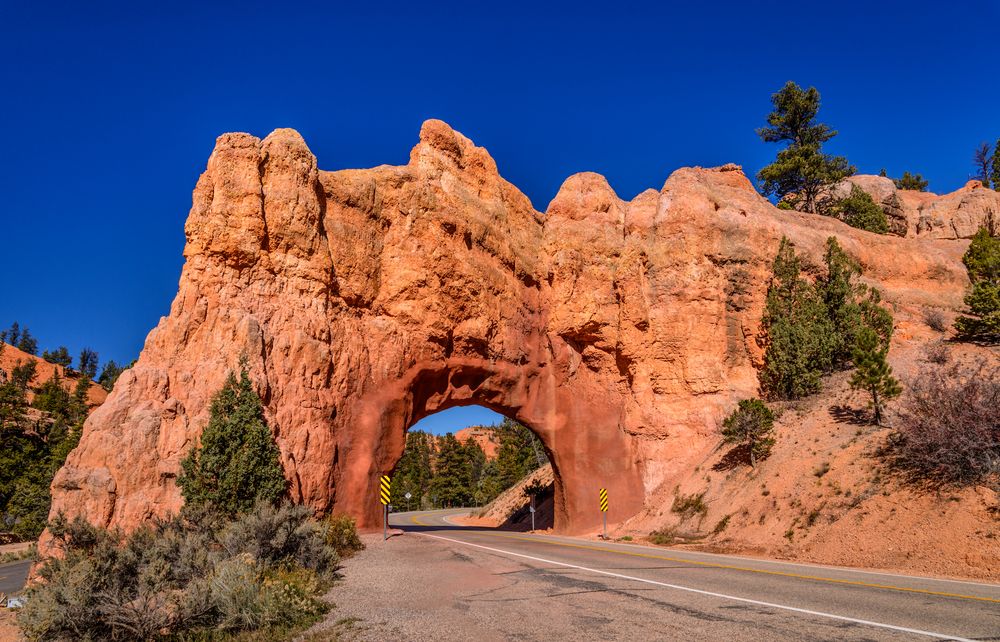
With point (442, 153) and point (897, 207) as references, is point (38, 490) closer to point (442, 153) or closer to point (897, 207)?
point (442, 153)

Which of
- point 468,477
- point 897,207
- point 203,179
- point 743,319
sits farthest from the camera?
point 468,477


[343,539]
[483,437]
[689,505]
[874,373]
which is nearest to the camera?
[343,539]

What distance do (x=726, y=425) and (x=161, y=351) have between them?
74.3ft

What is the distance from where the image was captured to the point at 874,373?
66.9 ft

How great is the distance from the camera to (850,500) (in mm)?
17469

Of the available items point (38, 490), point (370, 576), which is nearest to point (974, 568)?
point (370, 576)

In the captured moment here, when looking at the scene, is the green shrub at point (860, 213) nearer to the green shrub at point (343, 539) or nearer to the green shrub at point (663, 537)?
the green shrub at point (663, 537)

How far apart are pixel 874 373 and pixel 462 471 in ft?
215

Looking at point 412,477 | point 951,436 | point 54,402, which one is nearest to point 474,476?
point 412,477

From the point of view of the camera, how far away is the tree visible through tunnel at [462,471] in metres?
70.0

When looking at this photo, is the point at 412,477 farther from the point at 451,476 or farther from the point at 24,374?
the point at 24,374

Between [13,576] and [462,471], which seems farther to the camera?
[462,471]

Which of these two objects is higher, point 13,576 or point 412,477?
point 412,477

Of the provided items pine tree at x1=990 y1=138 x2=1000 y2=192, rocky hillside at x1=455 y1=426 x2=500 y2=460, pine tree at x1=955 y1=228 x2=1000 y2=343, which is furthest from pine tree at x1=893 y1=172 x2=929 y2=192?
rocky hillside at x1=455 y1=426 x2=500 y2=460
